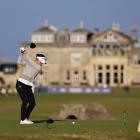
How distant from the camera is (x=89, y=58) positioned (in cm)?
15338

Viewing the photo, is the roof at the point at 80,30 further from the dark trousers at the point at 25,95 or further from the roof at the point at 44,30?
the dark trousers at the point at 25,95

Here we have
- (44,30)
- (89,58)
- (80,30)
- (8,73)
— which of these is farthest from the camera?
(44,30)

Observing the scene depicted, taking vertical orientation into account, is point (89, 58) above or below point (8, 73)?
above

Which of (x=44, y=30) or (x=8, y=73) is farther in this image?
(x=44, y=30)

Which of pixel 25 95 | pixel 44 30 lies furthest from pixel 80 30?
pixel 25 95

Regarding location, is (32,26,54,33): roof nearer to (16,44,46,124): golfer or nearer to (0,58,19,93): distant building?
(0,58,19,93): distant building

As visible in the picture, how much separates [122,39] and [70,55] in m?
11.0

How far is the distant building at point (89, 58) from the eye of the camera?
150 meters

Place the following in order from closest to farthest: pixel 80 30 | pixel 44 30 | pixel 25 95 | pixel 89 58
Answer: pixel 25 95
pixel 89 58
pixel 80 30
pixel 44 30

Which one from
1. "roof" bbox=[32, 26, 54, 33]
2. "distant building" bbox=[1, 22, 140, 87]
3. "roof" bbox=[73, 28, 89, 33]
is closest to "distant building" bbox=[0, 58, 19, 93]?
"distant building" bbox=[1, 22, 140, 87]

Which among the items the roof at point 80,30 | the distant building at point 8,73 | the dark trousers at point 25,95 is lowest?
the dark trousers at point 25,95

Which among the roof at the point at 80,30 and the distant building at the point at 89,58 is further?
the roof at the point at 80,30

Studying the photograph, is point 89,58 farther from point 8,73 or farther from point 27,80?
point 27,80

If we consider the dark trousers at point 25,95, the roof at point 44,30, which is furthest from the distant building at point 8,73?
the dark trousers at point 25,95
